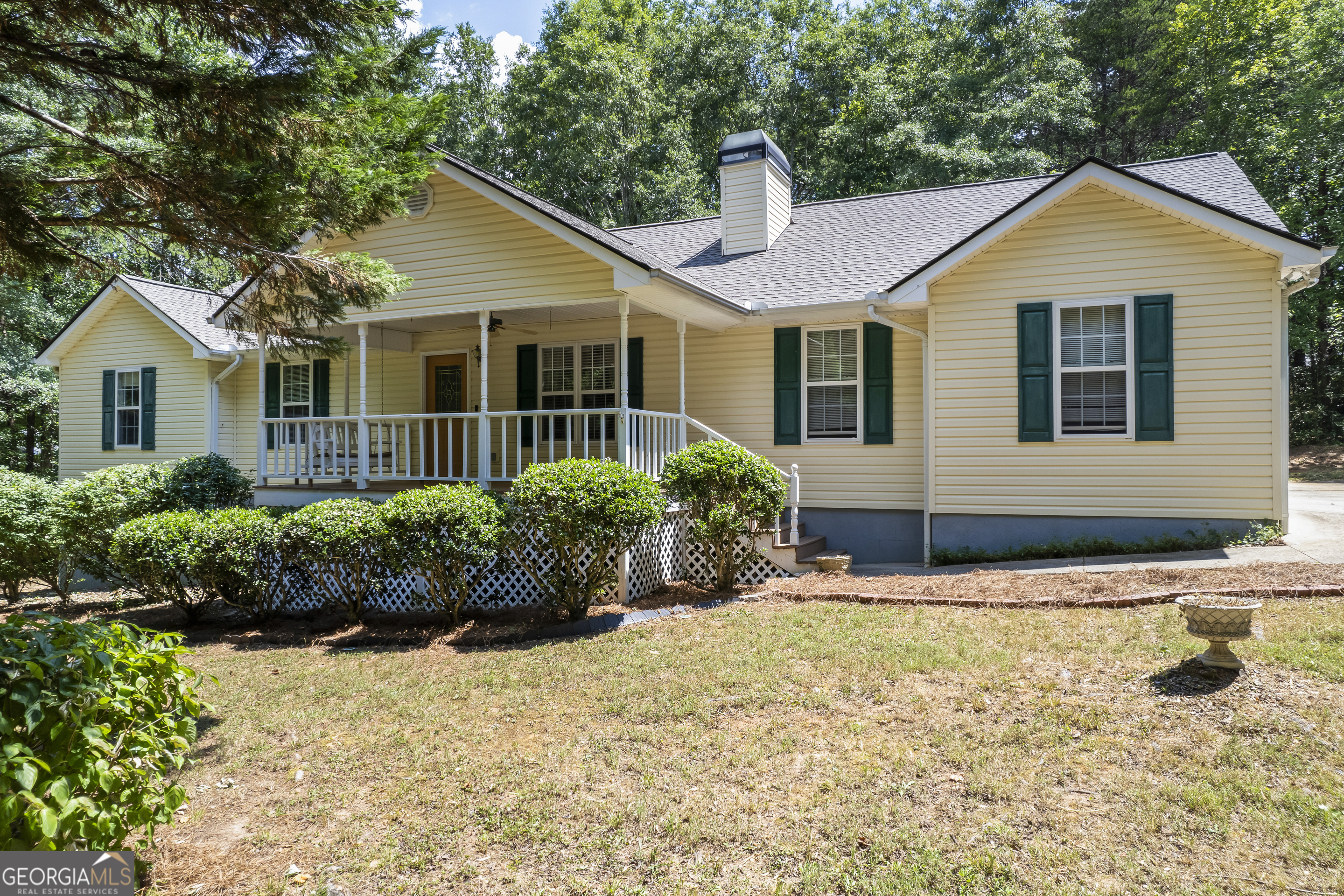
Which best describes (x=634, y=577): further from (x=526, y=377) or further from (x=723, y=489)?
(x=526, y=377)

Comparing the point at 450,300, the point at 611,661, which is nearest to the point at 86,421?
the point at 450,300

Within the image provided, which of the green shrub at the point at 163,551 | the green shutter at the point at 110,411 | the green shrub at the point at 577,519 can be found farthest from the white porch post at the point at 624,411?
the green shutter at the point at 110,411

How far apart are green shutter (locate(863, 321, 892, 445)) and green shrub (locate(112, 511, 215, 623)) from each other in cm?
826

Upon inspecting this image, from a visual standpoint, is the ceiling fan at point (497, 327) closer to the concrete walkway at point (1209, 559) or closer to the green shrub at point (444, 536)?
the green shrub at point (444, 536)

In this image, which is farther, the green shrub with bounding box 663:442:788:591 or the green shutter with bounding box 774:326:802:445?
the green shutter with bounding box 774:326:802:445

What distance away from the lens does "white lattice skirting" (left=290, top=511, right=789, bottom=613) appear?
28.3 ft

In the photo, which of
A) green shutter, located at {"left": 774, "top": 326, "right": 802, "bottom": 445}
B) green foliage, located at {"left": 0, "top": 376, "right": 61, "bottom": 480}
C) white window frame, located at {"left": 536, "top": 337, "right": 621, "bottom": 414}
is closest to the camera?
green shutter, located at {"left": 774, "top": 326, "right": 802, "bottom": 445}

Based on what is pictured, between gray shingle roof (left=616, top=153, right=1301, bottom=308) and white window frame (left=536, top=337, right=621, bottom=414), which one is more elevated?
gray shingle roof (left=616, top=153, right=1301, bottom=308)

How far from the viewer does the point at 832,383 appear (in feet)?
36.7

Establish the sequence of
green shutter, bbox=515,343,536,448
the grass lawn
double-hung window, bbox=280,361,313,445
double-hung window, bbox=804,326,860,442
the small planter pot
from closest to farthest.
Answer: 1. the grass lawn
2. the small planter pot
3. double-hung window, bbox=804,326,860,442
4. green shutter, bbox=515,343,536,448
5. double-hung window, bbox=280,361,313,445

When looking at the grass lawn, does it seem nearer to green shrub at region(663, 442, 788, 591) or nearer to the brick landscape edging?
the brick landscape edging

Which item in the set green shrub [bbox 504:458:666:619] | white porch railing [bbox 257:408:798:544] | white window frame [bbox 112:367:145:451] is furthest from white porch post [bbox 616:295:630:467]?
white window frame [bbox 112:367:145:451]

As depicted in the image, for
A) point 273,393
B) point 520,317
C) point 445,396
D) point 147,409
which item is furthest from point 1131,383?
point 147,409

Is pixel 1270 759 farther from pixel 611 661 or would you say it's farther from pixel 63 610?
pixel 63 610
